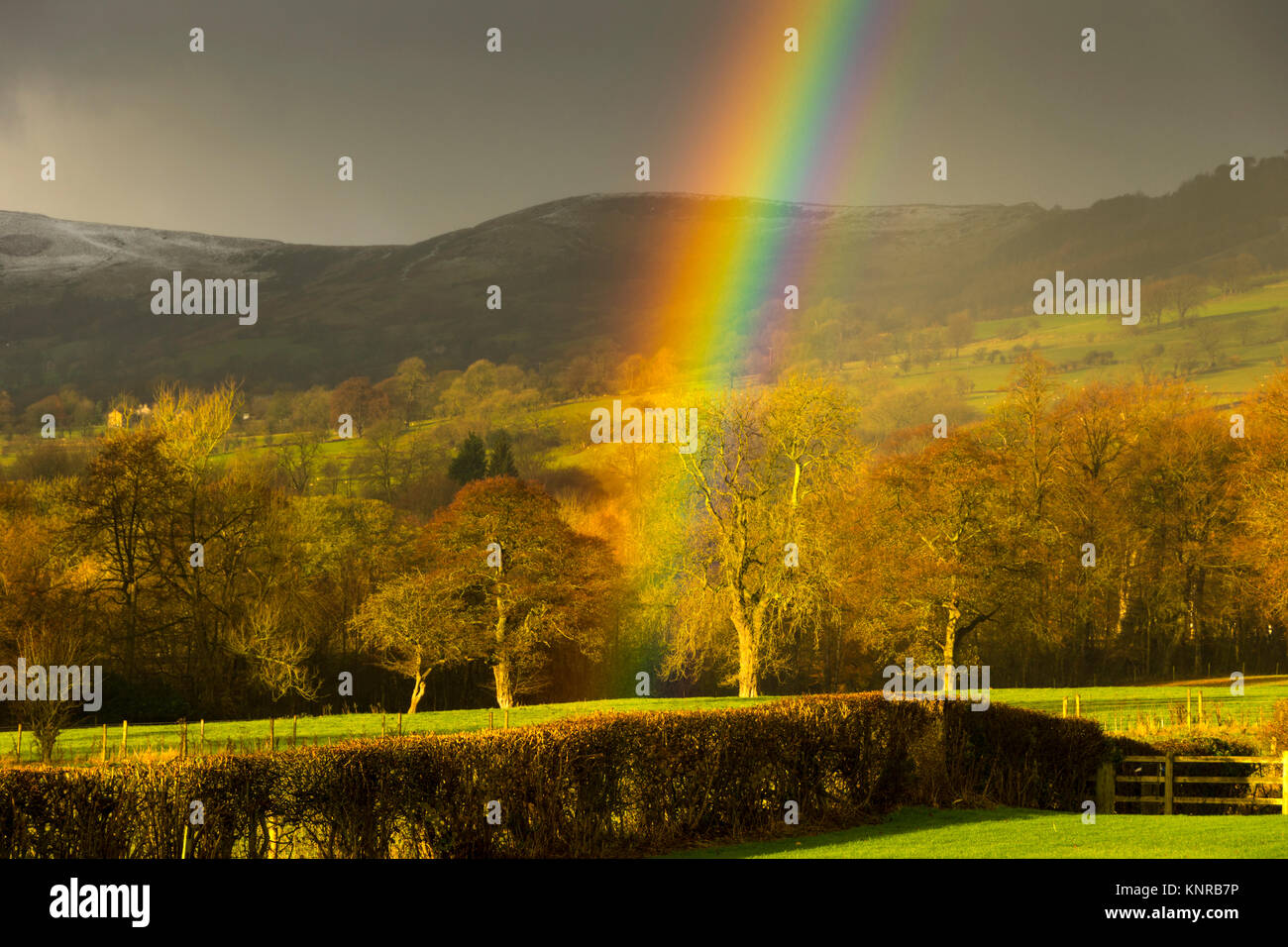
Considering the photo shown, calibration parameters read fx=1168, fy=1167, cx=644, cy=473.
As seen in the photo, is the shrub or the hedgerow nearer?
the hedgerow

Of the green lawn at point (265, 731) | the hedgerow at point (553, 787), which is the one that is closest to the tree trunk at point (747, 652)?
the green lawn at point (265, 731)

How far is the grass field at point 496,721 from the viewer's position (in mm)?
33219

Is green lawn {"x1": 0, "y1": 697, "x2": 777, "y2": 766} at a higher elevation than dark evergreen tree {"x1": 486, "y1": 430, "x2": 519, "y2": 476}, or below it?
below

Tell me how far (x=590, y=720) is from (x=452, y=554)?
4391cm

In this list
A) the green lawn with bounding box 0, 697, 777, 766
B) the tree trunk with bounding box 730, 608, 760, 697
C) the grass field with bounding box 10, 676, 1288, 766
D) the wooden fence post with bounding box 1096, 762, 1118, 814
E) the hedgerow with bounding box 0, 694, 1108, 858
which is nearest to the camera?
the hedgerow with bounding box 0, 694, 1108, 858

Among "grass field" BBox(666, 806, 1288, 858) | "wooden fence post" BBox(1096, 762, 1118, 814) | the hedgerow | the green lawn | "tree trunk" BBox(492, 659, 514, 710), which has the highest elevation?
the hedgerow

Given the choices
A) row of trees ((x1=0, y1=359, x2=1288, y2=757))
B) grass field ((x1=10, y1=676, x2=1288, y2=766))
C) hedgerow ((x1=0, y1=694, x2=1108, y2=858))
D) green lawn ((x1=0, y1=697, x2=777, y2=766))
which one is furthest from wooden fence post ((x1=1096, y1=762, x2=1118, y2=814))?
row of trees ((x1=0, y1=359, x2=1288, y2=757))

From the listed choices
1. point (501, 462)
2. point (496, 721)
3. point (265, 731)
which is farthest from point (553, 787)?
point (501, 462)

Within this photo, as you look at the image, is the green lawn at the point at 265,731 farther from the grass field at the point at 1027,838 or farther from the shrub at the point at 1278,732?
the grass field at the point at 1027,838

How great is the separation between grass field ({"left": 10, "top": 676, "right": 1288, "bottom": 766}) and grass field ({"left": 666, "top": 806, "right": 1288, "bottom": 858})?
325 inches

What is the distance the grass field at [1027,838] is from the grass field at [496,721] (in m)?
8.25

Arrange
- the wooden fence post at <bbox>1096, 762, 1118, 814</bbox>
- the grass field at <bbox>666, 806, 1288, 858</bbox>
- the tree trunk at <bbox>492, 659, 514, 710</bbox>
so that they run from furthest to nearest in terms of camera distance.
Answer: the tree trunk at <bbox>492, 659, 514, 710</bbox>, the wooden fence post at <bbox>1096, 762, 1118, 814</bbox>, the grass field at <bbox>666, 806, 1288, 858</bbox>

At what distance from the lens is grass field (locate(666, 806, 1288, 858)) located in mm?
15672

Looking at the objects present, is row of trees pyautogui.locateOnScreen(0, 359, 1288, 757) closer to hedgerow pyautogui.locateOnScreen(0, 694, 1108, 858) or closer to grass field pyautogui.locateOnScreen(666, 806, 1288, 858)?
hedgerow pyautogui.locateOnScreen(0, 694, 1108, 858)
